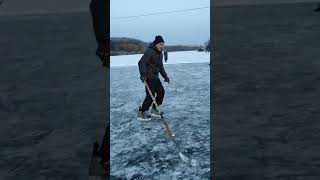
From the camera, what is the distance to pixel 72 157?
193 inches

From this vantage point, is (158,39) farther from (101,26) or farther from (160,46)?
(101,26)

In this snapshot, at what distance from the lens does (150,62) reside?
719cm

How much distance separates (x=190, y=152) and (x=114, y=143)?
3.83 ft

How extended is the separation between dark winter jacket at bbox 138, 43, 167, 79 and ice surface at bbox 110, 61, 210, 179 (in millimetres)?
830

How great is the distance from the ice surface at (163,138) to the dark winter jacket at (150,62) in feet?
2.72

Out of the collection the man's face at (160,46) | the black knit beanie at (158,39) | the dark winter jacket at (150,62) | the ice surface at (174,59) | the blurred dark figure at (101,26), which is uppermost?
the blurred dark figure at (101,26)

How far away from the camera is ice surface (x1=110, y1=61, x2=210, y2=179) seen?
15.8ft

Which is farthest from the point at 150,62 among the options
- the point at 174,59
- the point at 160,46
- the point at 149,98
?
the point at 174,59

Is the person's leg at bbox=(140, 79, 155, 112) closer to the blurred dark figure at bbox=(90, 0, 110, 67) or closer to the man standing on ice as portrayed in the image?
the man standing on ice

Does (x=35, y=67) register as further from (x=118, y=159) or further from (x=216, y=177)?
(x=216, y=177)

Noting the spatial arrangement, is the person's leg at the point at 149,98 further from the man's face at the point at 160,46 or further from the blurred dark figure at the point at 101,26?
the blurred dark figure at the point at 101,26

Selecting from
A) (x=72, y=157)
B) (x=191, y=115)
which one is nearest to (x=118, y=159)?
(x=72, y=157)

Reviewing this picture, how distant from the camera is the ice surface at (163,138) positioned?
189 inches

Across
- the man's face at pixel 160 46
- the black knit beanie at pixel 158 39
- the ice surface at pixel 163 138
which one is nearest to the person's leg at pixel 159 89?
the ice surface at pixel 163 138
